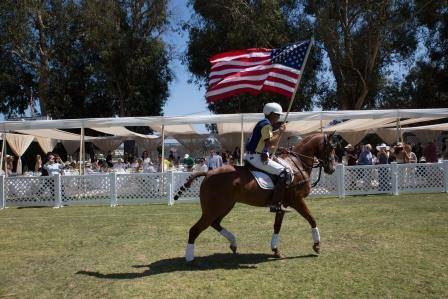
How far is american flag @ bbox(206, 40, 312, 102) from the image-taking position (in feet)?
29.5

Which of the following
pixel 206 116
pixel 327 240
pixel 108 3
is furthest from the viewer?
pixel 108 3

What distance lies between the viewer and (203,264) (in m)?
7.07

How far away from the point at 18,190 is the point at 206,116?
6855 mm

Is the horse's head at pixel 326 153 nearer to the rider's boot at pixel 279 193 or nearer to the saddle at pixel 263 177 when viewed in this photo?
the saddle at pixel 263 177

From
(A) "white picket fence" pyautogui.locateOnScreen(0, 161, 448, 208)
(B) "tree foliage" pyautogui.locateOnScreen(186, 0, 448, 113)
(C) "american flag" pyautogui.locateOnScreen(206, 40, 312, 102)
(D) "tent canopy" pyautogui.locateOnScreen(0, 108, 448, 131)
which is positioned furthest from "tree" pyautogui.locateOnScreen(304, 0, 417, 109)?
(C) "american flag" pyautogui.locateOnScreen(206, 40, 312, 102)

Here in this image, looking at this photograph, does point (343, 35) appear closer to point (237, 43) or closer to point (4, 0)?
point (237, 43)

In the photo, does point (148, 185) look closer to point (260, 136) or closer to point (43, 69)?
point (260, 136)

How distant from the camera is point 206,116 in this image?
56.0 feet

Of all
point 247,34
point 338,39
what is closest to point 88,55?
point 247,34

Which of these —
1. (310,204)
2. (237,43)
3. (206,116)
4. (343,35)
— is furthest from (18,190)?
(343,35)

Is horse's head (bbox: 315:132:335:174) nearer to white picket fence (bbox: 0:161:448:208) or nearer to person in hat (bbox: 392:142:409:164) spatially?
white picket fence (bbox: 0:161:448:208)

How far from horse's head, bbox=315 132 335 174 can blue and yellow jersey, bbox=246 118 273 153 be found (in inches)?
48.1

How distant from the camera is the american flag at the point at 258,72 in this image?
9.00 metres

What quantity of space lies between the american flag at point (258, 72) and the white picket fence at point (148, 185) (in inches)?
272
